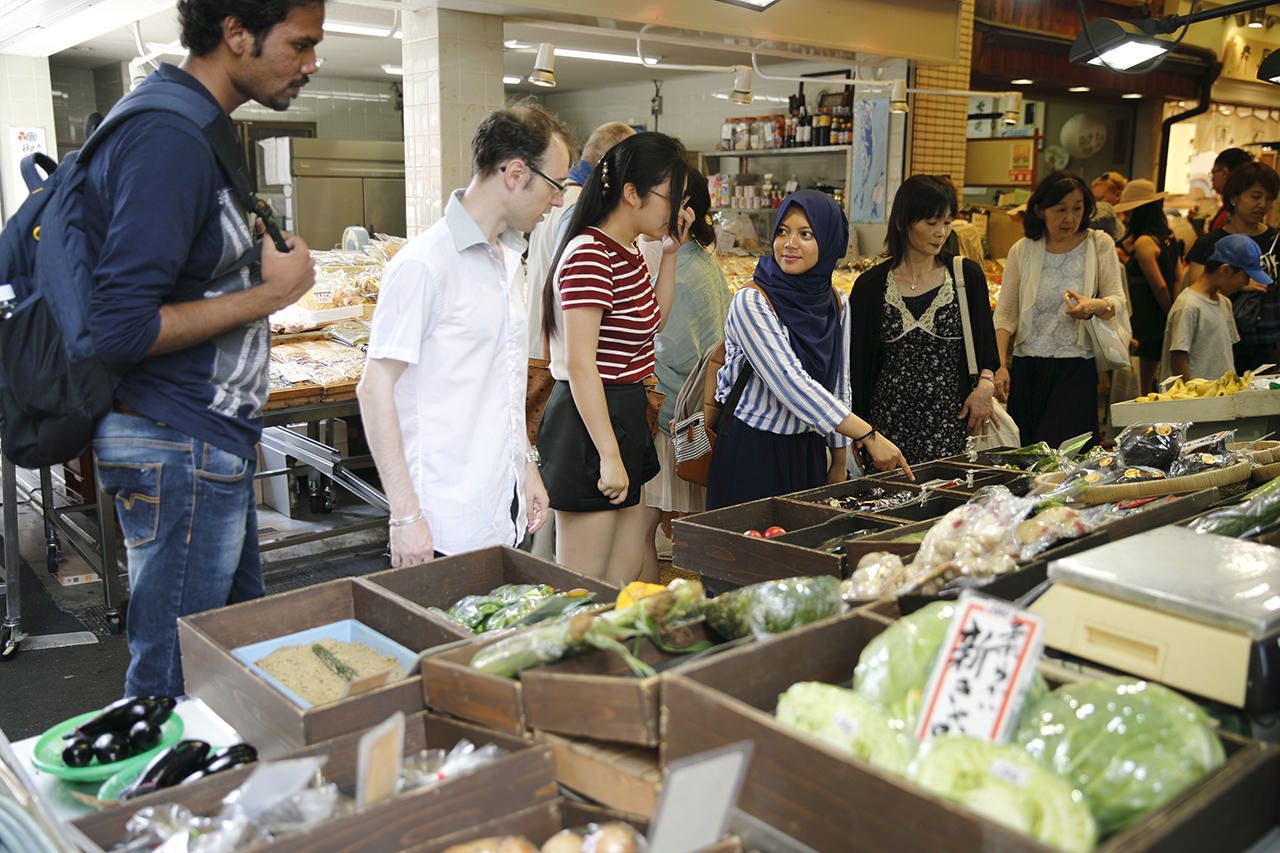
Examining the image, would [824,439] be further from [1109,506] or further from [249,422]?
[249,422]

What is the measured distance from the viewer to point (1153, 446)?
108 inches

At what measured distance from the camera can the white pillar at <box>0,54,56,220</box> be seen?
7.61 meters

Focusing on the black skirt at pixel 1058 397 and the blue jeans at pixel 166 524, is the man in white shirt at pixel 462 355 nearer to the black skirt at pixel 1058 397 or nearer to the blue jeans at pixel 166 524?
the blue jeans at pixel 166 524

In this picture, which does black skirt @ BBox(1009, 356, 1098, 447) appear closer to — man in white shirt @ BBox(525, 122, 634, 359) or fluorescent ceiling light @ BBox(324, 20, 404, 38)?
man in white shirt @ BBox(525, 122, 634, 359)

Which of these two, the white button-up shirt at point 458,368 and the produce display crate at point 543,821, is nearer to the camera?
the produce display crate at point 543,821

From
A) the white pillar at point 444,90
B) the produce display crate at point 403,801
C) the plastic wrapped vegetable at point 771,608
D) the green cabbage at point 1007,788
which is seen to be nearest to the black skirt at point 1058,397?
the white pillar at point 444,90

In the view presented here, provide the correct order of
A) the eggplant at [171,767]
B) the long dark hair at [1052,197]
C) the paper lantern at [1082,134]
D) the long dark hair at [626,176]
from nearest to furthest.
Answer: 1. the eggplant at [171,767]
2. the long dark hair at [626,176]
3. the long dark hair at [1052,197]
4. the paper lantern at [1082,134]

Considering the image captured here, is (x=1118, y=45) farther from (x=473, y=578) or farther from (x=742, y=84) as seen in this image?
(x=473, y=578)

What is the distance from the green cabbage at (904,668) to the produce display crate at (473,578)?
61 centimetres

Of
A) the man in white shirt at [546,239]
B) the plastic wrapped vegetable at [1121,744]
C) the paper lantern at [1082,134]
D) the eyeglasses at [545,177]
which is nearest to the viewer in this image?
the plastic wrapped vegetable at [1121,744]

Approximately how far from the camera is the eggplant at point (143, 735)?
59.4 inches

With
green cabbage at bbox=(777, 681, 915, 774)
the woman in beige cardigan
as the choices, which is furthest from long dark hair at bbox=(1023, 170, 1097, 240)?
green cabbage at bbox=(777, 681, 915, 774)

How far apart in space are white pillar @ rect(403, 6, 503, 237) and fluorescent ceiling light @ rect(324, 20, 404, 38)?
6.44ft

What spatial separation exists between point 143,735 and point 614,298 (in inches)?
Answer: 67.1
